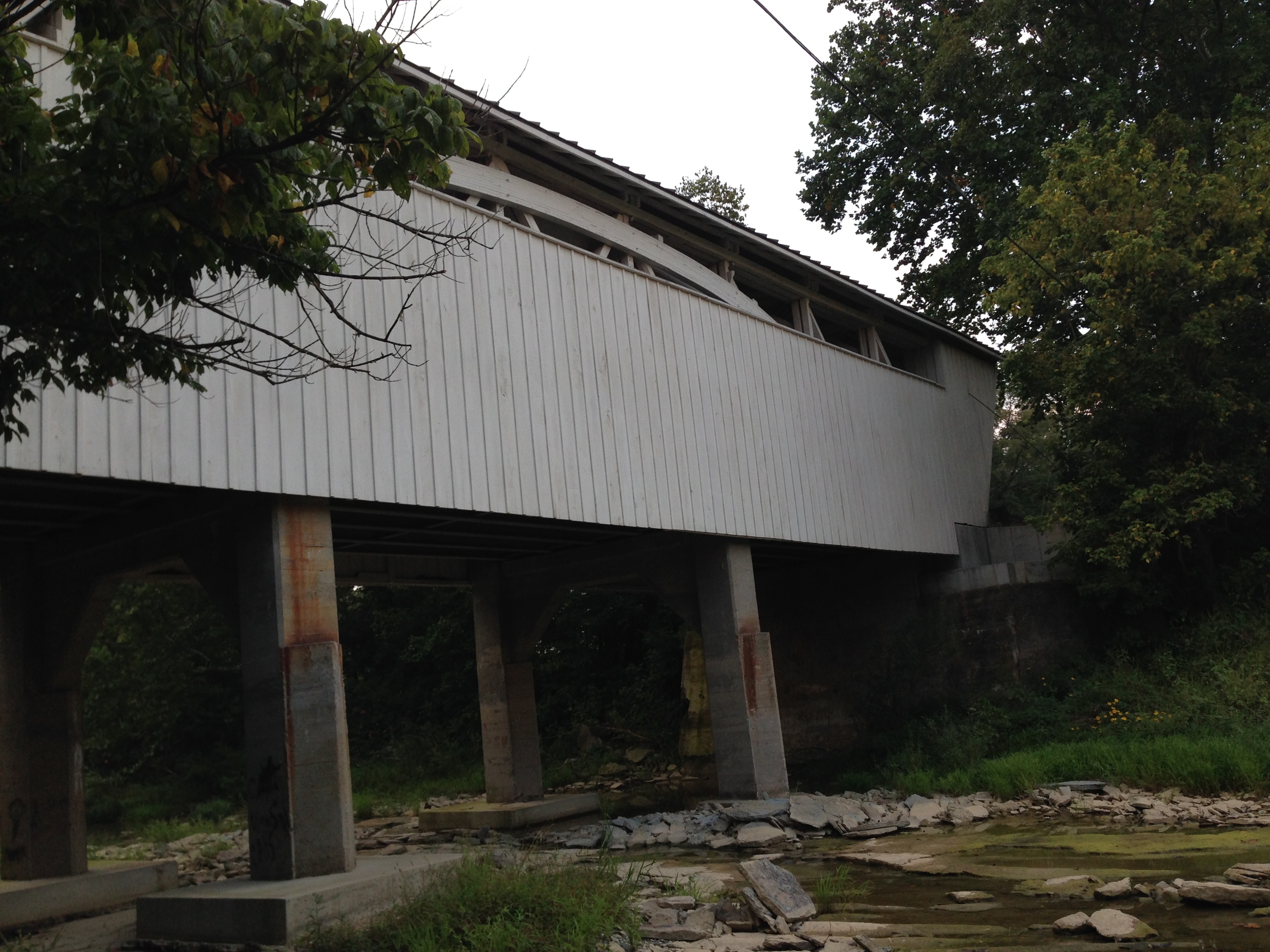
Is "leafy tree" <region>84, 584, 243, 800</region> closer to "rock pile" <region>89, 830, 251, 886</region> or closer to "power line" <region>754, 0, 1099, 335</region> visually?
"rock pile" <region>89, 830, 251, 886</region>

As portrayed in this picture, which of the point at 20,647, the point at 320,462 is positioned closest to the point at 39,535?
the point at 20,647

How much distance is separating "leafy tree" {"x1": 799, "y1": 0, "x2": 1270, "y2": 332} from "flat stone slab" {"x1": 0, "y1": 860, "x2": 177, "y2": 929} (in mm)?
13582

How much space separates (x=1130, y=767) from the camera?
513 inches

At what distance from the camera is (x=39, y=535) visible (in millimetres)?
10875

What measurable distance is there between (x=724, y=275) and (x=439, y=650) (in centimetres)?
1660

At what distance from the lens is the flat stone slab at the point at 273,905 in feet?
23.8

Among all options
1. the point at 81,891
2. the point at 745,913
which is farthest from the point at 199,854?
the point at 745,913

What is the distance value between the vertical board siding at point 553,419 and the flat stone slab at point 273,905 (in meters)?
2.97

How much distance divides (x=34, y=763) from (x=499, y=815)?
6.60m

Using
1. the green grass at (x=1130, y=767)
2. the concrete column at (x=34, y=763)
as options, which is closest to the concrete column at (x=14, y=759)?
the concrete column at (x=34, y=763)

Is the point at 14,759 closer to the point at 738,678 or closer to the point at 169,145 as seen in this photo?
the point at 738,678

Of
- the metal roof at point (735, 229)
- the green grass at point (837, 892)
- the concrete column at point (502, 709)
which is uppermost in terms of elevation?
the metal roof at point (735, 229)

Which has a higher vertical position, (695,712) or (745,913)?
(695,712)

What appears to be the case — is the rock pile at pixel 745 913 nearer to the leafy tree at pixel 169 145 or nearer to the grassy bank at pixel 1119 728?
the leafy tree at pixel 169 145
